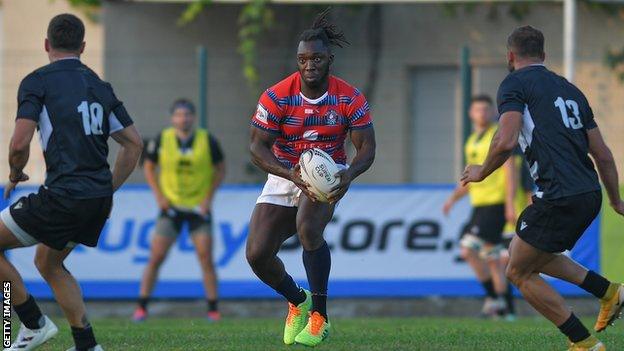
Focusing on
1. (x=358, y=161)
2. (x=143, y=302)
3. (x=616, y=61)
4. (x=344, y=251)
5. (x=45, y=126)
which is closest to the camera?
(x=45, y=126)

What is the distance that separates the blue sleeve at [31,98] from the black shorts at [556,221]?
304cm

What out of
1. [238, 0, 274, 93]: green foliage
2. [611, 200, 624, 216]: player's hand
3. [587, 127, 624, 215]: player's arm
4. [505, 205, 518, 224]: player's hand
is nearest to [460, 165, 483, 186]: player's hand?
[587, 127, 624, 215]: player's arm

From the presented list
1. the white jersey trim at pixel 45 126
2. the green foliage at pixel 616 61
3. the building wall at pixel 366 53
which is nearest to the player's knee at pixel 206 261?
the building wall at pixel 366 53

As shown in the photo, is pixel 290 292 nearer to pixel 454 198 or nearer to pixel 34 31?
pixel 454 198

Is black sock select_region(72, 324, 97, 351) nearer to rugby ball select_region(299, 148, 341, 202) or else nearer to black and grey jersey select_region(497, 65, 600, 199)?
rugby ball select_region(299, 148, 341, 202)

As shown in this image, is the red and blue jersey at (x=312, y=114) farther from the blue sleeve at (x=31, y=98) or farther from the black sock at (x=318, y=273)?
the blue sleeve at (x=31, y=98)

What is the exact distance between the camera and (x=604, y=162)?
25.8ft

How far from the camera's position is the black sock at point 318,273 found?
8.54 metres

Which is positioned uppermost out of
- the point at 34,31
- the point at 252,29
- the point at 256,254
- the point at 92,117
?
the point at 252,29

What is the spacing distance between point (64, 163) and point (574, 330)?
10.6ft

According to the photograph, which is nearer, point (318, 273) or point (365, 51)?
point (318, 273)

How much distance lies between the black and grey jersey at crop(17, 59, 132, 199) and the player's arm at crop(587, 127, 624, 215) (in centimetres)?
302

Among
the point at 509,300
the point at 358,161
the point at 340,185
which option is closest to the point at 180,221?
the point at 509,300

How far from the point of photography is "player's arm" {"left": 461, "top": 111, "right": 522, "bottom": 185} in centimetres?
750
